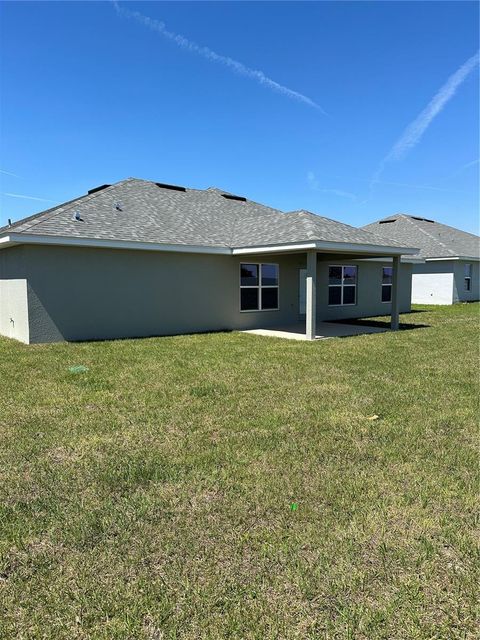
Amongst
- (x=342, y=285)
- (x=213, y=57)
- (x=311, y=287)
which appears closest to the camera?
(x=311, y=287)

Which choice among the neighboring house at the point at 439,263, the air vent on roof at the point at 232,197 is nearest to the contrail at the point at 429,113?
the neighboring house at the point at 439,263

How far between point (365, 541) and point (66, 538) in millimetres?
2130

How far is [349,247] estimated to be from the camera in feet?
41.9

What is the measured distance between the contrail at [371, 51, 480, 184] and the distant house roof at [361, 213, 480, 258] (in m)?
5.07

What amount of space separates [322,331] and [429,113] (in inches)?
547

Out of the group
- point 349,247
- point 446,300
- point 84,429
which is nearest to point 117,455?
point 84,429

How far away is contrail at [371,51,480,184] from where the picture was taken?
587 inches

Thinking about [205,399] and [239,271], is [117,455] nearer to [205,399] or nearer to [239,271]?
[205,399]

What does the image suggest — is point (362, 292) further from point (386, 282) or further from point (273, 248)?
point (273, 248)

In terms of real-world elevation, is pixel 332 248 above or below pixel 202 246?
below

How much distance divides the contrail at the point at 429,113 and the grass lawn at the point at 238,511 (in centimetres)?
1336

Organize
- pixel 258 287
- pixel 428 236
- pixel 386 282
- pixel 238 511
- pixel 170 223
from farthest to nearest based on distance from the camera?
pixel 428 236 < pixel 386 282 < pixel 258 287 < pixel 170 223 < pixel 238 511

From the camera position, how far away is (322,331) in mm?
14484

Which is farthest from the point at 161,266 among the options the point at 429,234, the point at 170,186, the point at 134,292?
the point at 429,234
